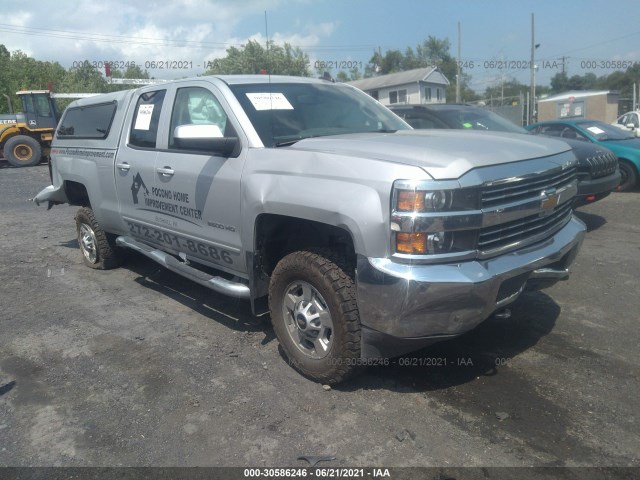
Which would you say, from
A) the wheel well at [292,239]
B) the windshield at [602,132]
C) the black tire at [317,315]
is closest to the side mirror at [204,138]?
the wheel well at [292,239]

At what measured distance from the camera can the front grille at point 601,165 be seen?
7195 millimetres

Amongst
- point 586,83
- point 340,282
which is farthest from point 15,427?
point 586,83

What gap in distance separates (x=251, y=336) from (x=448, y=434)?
75.6 inches

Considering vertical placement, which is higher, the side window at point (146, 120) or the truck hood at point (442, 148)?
the side window at point (146, 120)

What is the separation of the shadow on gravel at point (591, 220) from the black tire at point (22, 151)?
19663 mm

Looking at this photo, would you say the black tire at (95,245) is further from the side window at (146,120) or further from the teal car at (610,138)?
the teal car at (610,138)

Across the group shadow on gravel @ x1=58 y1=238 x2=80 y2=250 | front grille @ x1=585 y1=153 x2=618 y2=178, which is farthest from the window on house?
shadow on gravel @ x1=58 y1=238 x2=80 y2=250

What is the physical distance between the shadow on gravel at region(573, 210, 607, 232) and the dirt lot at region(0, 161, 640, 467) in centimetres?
246

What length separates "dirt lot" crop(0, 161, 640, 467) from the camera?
2969 mm

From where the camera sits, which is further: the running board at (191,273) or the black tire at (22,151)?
the black tire at (22,151)

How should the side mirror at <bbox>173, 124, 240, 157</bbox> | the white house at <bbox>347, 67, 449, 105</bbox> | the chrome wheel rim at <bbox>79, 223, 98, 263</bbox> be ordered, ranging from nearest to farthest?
1. the side mirror at <bbox>173, 124, 240, 157</bbox>
2. the chrome wheel rim at <bbox>79, 223, 98, 263</bbox>
3. the white house at <bbox>347, 67, 449, 105</bbox>

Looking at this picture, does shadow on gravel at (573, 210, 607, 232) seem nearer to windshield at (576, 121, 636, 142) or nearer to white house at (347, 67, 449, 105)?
windshield at (576, 121, 636, 142)

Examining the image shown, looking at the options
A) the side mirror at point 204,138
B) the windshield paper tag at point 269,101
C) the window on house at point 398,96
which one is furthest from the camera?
the window on house at point 398,96

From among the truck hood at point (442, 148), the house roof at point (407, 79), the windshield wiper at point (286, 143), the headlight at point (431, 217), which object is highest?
the house roof at point (407, 79)
